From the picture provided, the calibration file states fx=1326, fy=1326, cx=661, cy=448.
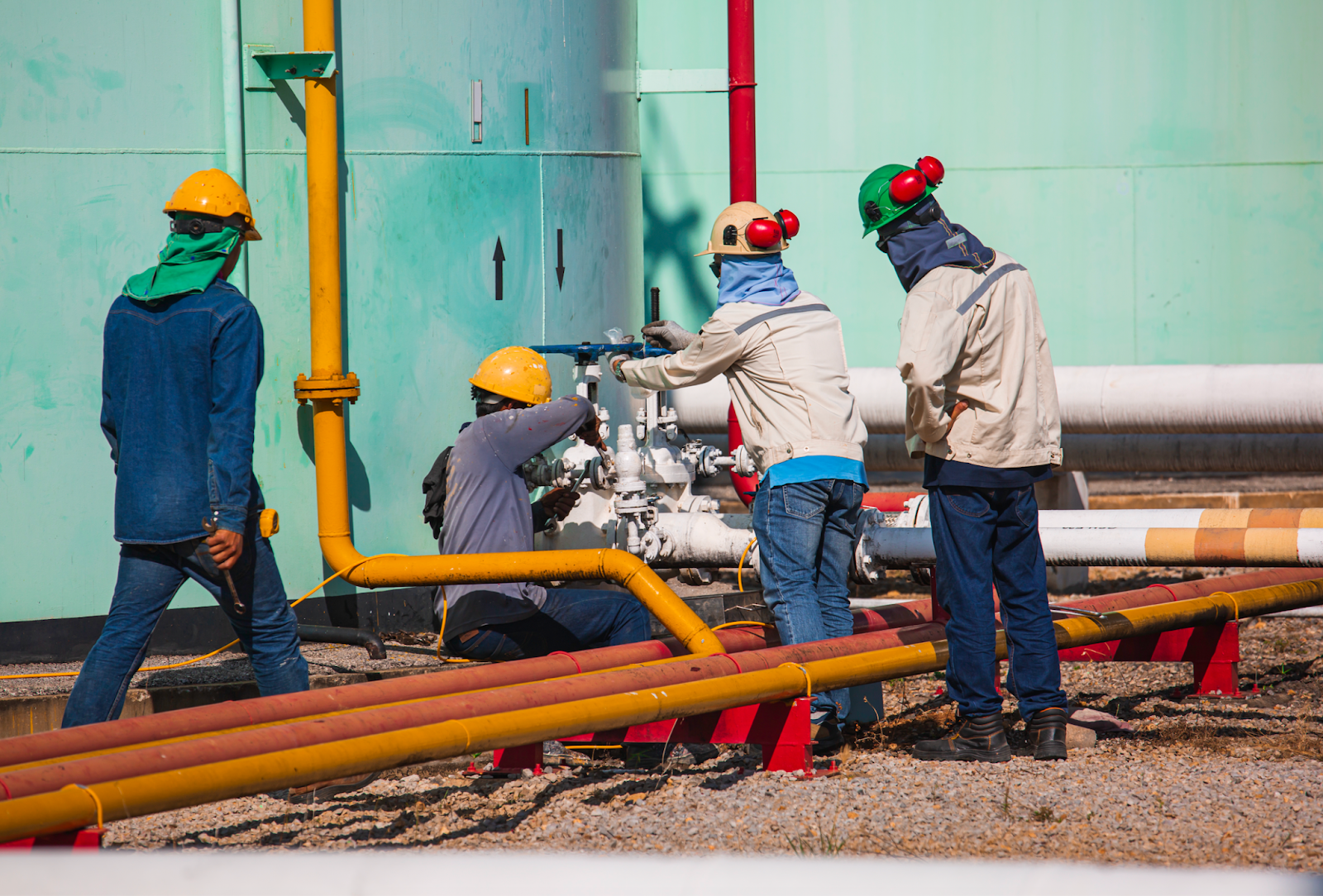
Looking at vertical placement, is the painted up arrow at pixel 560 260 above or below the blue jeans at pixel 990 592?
above

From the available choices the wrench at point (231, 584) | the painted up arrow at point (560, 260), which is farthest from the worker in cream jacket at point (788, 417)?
the painted up arrow at point (560, 260)

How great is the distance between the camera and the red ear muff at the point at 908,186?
3.80 metres

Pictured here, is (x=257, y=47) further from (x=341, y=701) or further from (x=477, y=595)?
(x=341, y=701)

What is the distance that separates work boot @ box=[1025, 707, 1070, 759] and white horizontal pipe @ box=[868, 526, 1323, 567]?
0.59 m

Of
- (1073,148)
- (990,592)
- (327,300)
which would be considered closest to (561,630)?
(990,592)

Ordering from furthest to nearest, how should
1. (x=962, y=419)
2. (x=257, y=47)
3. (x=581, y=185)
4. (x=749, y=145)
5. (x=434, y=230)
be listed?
(x=749, y=145) < (x=581, y=185) < (x=434, y=230) < (x=257, y=47) < (x=962, y=419)

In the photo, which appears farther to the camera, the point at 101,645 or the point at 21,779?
the point at 101,645

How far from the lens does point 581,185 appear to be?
6242 millimetres

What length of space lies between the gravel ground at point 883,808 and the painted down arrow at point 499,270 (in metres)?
2.31

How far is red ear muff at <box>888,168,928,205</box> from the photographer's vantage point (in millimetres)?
3803

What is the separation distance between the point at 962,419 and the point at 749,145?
11.7 ft

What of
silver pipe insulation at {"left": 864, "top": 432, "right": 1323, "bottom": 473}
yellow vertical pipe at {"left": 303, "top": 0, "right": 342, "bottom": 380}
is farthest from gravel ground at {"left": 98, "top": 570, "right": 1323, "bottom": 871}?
silver pipe insulation at {"left": 864, "top": 432, "right": 1323, "bottom": 473}

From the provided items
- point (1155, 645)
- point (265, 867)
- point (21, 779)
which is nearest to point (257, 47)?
point (21, 779)

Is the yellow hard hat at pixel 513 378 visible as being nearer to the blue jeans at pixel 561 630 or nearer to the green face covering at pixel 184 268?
the blue jeans at pixel 561 630
